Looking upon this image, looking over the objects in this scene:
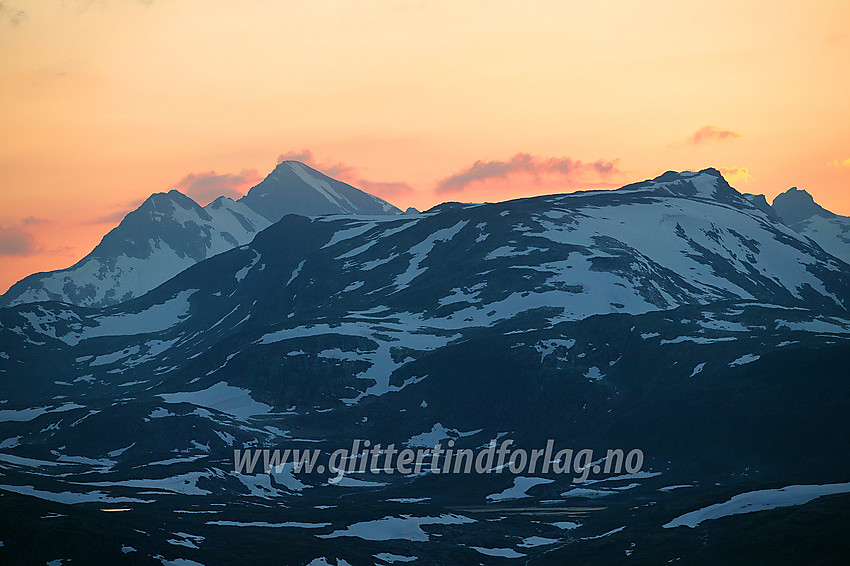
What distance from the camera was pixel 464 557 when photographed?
183 meters

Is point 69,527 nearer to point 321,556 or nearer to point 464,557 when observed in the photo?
point 321,556

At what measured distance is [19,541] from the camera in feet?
527

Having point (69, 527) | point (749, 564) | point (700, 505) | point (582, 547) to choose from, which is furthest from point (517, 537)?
point (69, 527)

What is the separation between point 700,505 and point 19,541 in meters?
105

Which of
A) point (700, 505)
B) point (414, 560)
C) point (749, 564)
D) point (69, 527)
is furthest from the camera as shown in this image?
point (700, 505)

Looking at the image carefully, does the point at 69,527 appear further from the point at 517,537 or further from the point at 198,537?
the point at 517,537

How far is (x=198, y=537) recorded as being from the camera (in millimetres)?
184125

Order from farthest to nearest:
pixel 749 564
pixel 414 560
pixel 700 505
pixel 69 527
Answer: pixel 700 505 → pixel 414 560 → pixel 69 527 → pixel 749 564

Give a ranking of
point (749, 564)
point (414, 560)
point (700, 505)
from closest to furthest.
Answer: point (749, 564) < point (414, 560) < point (700, 505)

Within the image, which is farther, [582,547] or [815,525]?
[582,547]

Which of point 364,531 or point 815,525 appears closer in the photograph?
point 815,525

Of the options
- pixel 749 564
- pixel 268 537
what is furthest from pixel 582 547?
pixel 268 537

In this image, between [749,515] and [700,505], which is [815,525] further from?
[700,505]

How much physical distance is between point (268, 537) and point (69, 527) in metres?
33.2
